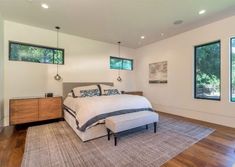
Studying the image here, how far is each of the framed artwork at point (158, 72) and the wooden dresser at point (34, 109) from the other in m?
3.87

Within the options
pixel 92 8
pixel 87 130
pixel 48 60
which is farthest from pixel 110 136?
pixel 48 60

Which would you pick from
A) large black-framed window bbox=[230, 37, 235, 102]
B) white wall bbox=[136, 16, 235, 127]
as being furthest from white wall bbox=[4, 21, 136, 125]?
large black-framed window bbox=[230, 37, 235, 102]

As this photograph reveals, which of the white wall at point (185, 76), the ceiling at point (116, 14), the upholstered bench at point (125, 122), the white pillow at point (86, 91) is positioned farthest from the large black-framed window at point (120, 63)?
the upholstered bench at point (125, 122)

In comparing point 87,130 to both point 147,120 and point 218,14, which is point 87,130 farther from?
point 218,14

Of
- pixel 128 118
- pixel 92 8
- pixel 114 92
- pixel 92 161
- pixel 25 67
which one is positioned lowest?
pixel 92 161

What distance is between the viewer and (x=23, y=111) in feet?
11.0

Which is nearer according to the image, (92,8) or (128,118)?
(128,118)

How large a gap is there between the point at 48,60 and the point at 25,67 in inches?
27.4

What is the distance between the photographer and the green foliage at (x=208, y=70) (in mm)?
3752

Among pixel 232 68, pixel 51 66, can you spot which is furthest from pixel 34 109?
pixel 232 68

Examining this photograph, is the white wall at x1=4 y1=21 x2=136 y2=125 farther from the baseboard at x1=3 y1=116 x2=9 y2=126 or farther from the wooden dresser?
the wooden dresser

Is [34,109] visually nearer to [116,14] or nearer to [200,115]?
[116,14]

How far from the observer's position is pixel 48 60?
4.26 metres

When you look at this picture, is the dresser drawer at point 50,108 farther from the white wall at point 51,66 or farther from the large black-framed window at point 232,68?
the large black-framed window at point 232,68
